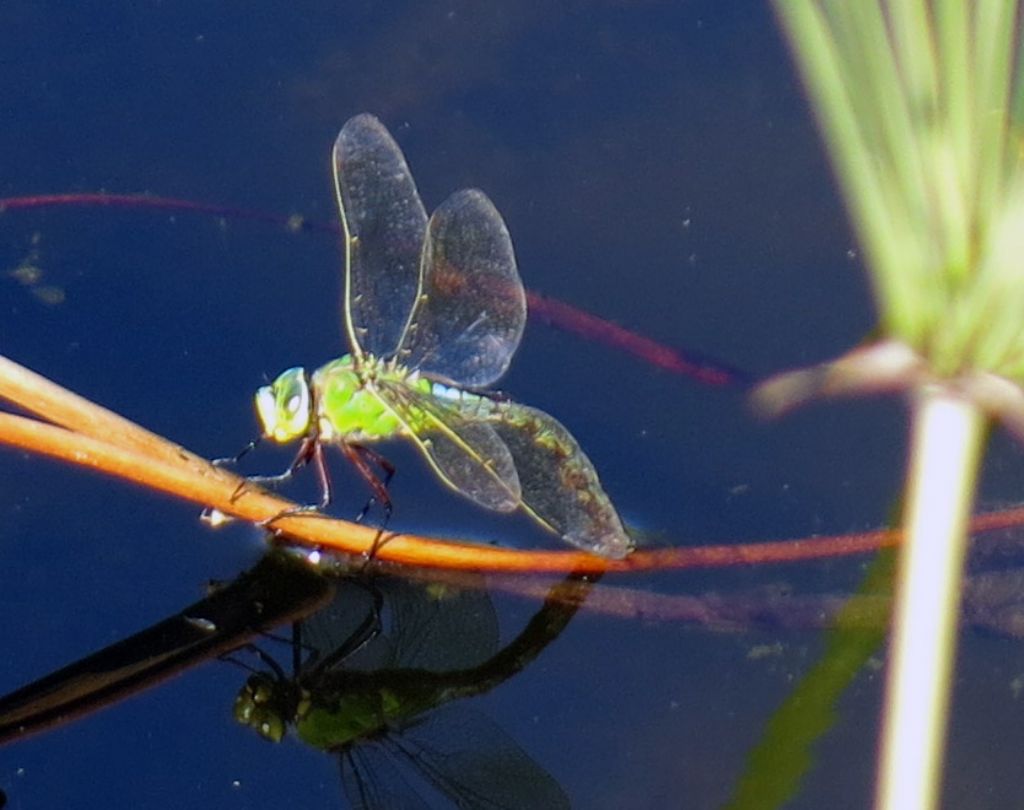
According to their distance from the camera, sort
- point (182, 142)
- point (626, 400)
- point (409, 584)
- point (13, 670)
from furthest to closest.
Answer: point (182, 142), point (626, 400), point (409, 584), point (13, 670)

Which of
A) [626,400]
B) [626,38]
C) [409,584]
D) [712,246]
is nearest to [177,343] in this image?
[409,584]

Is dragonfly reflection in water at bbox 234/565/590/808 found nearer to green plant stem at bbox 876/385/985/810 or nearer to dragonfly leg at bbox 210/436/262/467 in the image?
dragonfly leg at bbox 210/436/262/467

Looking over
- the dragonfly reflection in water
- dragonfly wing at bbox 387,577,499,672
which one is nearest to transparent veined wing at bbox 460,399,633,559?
the dragonfly reflection in water

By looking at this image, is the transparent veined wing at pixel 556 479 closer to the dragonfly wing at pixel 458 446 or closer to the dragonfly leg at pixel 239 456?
the dragonfly wing at pixel 458 446

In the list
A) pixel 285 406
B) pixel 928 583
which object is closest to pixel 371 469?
pixel 285 406

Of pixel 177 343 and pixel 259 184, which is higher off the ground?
pixel 259 184

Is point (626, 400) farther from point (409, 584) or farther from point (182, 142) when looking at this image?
point (182, 142)
